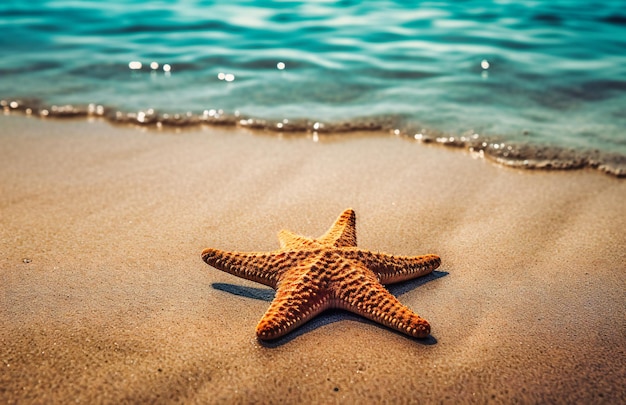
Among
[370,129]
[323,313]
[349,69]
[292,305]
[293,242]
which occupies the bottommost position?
[323,313]

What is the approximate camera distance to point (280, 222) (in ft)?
13.0

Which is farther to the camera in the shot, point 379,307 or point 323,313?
point 323,313

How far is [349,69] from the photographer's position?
7633mm

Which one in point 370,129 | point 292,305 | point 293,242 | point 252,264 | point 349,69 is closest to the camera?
point 292,305

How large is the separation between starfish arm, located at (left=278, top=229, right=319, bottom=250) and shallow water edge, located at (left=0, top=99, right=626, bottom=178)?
2.36 m

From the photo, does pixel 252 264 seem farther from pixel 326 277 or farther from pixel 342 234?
pixel 342 234

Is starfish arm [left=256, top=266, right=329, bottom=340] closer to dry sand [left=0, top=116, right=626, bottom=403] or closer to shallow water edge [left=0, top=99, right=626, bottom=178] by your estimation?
dry sand [left=0, top=116, right=626, bottom=403]

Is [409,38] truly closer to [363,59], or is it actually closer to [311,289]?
[363,59]

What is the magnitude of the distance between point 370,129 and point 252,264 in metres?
3.01

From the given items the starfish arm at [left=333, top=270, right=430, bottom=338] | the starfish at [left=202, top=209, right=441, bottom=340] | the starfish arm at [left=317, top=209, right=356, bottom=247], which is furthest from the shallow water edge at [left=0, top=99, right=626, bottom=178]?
the starfish arm at [left=333, top=270, right=430, bottom=338]

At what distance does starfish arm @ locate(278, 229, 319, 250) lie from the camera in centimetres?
319

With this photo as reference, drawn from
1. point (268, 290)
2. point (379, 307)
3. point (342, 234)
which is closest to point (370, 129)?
point (342, 234)

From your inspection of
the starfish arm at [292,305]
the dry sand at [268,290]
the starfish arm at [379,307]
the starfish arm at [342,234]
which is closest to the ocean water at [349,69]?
the dry sand at [268,290]

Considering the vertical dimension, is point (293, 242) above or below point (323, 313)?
above
